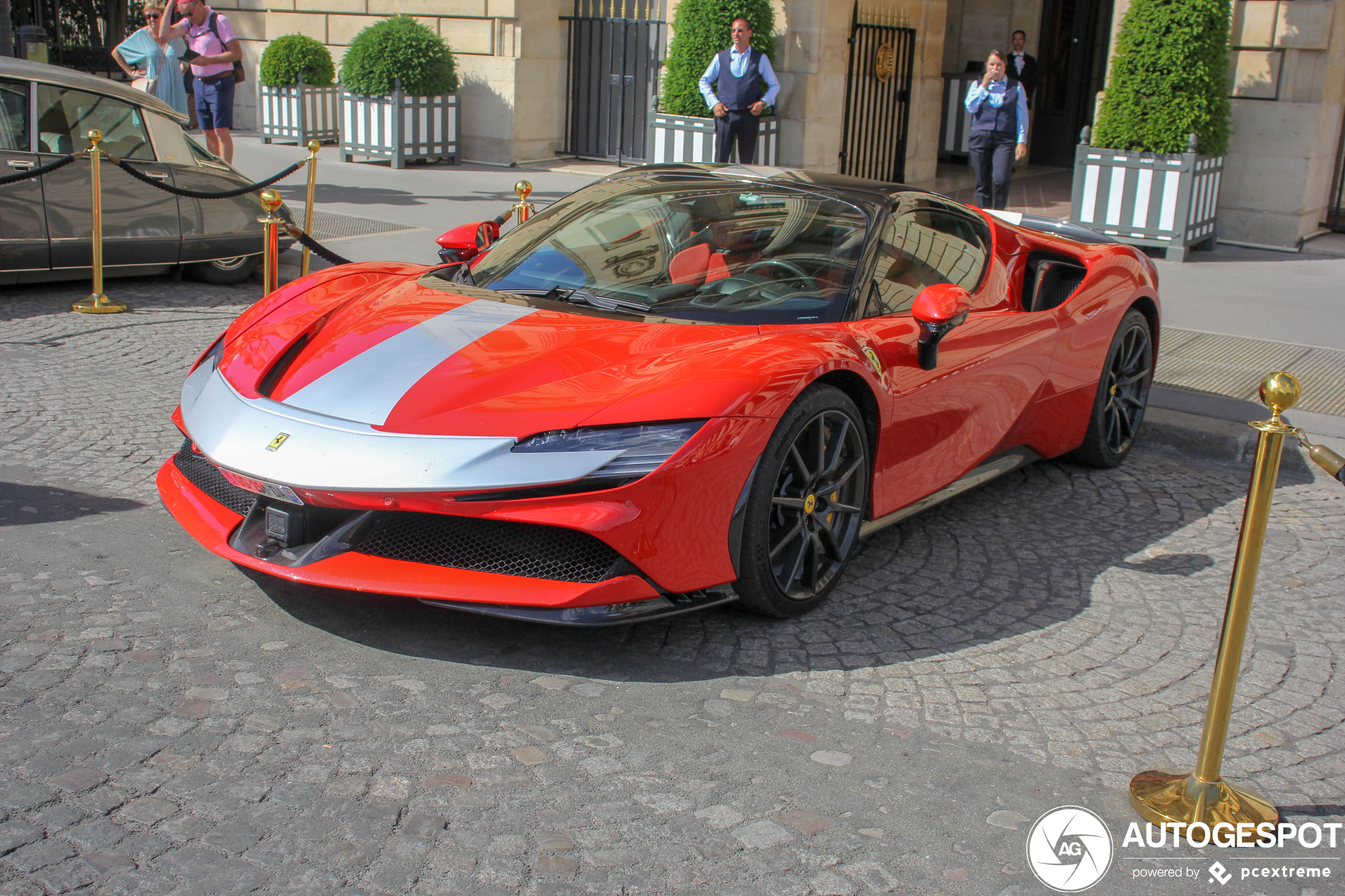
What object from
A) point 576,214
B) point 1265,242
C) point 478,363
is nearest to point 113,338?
point 576,214

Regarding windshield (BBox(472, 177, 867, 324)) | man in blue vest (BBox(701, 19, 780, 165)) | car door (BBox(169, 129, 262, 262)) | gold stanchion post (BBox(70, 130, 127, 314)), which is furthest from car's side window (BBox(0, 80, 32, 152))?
man in blue vest (BBox(701, 19, 780, 165))

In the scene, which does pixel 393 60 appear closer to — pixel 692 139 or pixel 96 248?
pixel 692 139

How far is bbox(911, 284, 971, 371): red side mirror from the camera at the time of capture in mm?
4082

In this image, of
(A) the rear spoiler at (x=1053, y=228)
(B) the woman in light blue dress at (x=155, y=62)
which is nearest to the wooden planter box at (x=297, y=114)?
(B) the woman in light blue dress at (x=155, y=62)

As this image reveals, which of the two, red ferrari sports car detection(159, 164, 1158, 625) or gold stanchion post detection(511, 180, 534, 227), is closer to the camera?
red ferrari sports car detection(159, 164, 1158, 625)

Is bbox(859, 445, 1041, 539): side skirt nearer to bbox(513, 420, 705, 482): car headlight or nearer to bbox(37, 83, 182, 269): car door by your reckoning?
bbox(513, 420, 705, 482): car headlight

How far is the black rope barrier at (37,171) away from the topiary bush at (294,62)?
10.0 meters

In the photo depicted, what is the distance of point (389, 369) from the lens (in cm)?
370

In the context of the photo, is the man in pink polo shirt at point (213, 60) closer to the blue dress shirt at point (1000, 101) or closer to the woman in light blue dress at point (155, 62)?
the woman in light blue dress at point (155, 62)

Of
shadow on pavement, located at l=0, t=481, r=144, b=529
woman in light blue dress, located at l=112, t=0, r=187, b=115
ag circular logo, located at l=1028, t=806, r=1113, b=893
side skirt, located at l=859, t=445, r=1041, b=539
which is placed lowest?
ag circular logo, located at l=1028, t=806, r=1113, b=893

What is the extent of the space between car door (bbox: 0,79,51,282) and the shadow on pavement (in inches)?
135

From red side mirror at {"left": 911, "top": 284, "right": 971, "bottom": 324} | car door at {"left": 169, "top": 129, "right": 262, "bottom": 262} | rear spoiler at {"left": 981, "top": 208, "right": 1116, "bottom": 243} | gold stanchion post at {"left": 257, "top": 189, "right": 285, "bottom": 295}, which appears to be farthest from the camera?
car door at {"left": 169, "top": 129, "right": 262, "bottom": 262}

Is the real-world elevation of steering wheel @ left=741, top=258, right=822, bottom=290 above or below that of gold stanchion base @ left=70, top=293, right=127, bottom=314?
above

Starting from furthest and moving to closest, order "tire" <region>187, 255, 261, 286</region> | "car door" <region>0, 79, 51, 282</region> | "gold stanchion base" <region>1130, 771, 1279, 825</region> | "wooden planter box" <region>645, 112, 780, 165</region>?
"wooden planter box" <region>645, 112, 780, 165</region> → "tire" <region>187, 255, 261, 286</region> → "car door" <region>0, 79, 51, 282</region> → "gold stanchion base" <region>1130, 771, 1279, 825</region>
